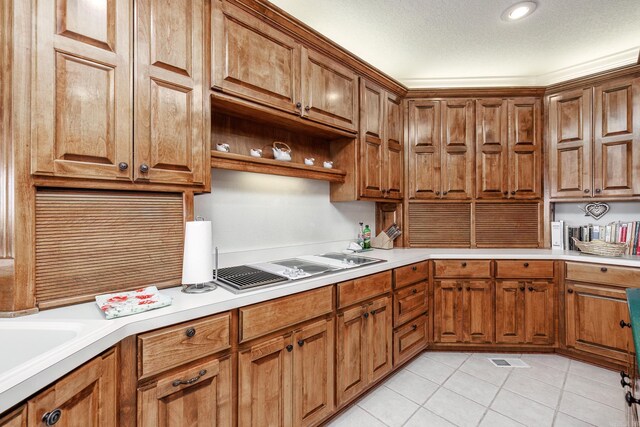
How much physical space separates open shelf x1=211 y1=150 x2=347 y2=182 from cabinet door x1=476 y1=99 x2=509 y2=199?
4.98ft

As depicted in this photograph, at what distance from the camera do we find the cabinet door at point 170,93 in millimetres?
1332

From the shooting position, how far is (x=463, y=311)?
2.67 metres

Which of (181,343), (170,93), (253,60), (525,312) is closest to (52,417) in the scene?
(181,343)

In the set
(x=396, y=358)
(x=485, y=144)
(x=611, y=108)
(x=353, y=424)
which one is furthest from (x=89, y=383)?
(x=611, y=108)

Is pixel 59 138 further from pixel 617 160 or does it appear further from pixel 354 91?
pixel 617 160

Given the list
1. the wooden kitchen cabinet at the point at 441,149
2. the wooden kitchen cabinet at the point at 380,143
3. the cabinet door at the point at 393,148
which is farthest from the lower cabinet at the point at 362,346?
the wooden kitchen cabinet at the point at 441,149

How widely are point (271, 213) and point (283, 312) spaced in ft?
3.06

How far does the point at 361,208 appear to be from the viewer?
10.0 feet

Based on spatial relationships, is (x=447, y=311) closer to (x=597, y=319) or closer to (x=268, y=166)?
(x=597, y=319)

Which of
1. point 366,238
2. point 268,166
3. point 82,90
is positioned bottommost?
point 366,238

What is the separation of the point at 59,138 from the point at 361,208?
2423 mm

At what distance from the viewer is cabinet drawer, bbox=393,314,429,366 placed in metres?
2.29

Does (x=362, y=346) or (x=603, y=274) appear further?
(x=603, y=274)

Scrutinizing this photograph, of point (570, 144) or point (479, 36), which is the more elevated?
point (479, 36)
